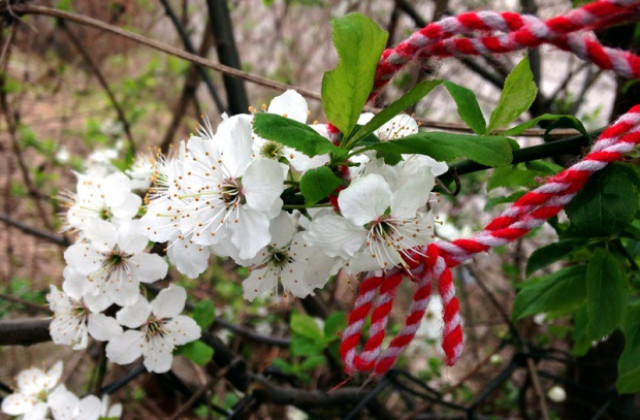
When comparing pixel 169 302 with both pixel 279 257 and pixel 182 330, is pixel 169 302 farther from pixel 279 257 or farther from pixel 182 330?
pixel 279 257

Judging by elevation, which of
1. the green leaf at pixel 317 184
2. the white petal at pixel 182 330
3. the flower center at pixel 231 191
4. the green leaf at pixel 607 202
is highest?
the green leaf at pixel 317 184

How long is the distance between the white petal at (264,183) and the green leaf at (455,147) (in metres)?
0.13

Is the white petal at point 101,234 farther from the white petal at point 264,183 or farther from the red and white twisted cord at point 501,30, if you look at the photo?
the red and white twisted cord at point 501,30

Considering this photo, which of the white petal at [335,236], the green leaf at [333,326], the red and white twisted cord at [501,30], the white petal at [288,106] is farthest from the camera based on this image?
the green leaf at [333,326]

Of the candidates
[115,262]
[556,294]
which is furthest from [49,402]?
[556,294]

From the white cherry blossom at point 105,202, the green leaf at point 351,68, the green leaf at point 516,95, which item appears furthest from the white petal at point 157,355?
the green leaf at point 516,95

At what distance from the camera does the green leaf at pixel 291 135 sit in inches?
21.2

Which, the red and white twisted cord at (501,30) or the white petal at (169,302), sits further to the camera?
the white petal at (169,302)

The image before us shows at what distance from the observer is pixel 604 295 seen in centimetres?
75

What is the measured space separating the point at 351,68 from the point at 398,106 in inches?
2.6

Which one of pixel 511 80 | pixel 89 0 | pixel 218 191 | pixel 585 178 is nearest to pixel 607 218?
pixel 585 178

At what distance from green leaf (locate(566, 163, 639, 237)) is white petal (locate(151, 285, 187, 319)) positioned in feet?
2.05

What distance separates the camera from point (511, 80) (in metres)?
0.66

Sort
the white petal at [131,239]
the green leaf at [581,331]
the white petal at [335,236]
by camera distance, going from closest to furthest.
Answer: the white petal at [335,236], the white petal at [131,239], the green leaf at [581,331]
